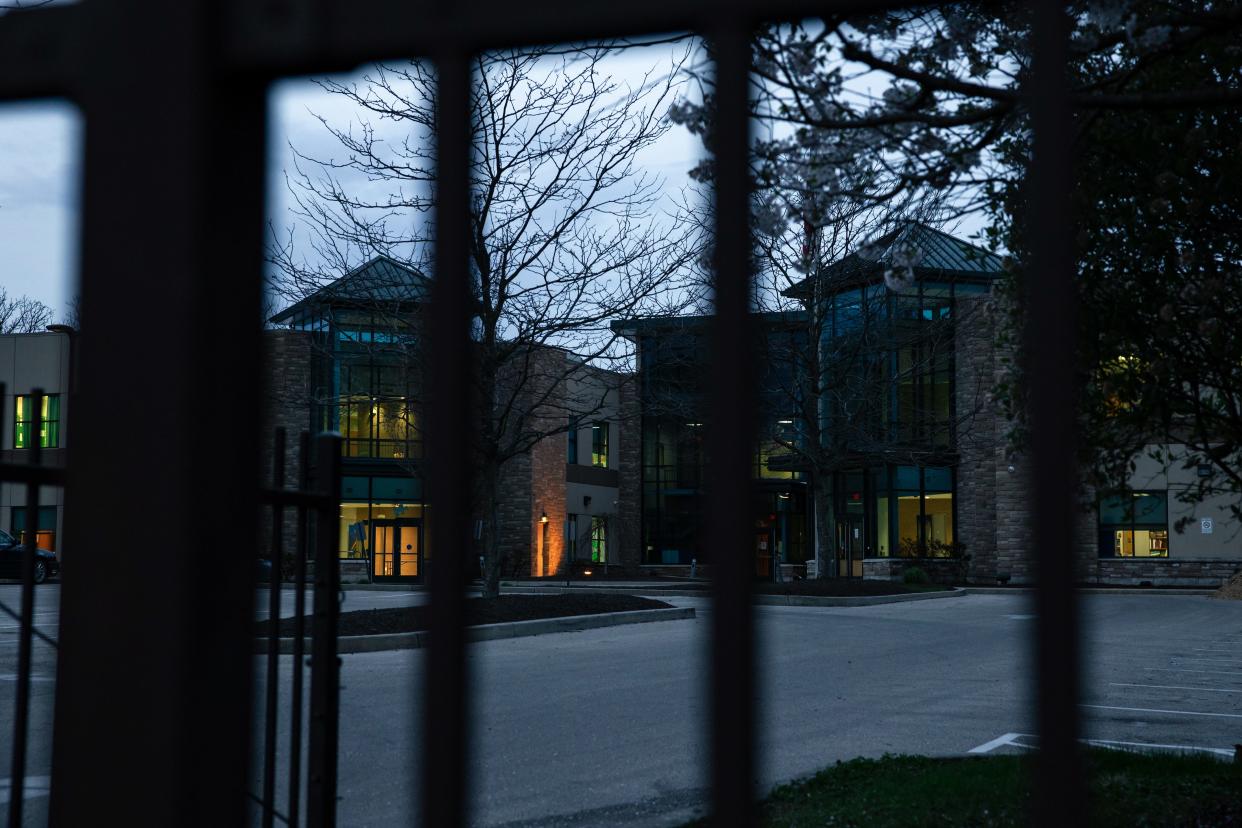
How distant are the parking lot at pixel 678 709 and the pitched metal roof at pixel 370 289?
19.6 ft

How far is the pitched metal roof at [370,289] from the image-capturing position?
17.3 meters

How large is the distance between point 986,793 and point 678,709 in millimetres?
4003

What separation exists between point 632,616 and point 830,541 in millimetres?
11009

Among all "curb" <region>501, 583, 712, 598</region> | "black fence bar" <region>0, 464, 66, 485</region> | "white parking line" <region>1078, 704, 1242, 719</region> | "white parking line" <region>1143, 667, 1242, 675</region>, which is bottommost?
"curb" <region>501, 583, 712, 598</region>

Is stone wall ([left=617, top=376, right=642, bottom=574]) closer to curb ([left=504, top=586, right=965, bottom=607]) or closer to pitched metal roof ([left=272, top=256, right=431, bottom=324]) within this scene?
curb ([left=504, top=586, right=965, bottom=607])

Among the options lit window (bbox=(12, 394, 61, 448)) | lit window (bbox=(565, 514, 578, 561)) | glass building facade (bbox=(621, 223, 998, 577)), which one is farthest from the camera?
lit window (bbox=(565, 514, 578, 561))

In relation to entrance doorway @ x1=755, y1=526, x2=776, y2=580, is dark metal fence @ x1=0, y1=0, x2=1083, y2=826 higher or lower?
higher

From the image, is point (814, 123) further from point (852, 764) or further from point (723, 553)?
point (852, 764)

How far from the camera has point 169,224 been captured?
4.54 ft

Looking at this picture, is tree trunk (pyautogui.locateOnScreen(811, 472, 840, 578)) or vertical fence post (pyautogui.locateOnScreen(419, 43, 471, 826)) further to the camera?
tree trunk (pyautogui.locateOnScreen(811, 472, 840, 578))

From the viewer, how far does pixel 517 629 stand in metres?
15.4

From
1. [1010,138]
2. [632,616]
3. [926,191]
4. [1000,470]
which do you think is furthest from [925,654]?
[1000,470]

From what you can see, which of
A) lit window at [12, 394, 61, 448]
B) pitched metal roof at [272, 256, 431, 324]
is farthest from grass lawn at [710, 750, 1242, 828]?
lit window at [12, 394, 61, 448]

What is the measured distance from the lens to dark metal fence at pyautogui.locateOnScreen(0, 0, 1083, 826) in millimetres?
1277
